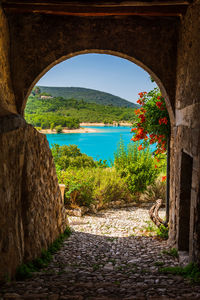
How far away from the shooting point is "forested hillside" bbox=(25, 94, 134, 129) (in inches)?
717

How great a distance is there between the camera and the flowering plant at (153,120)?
14.4 feet

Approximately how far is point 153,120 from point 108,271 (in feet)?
8.69

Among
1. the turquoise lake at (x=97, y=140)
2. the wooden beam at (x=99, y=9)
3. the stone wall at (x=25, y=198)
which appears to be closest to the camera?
the stone wall at (x=25, y=198)

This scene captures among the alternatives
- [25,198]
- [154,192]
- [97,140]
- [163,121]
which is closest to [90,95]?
[97,140]

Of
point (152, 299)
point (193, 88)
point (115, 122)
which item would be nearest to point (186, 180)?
point (193, 88)

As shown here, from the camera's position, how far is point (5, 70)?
365cm

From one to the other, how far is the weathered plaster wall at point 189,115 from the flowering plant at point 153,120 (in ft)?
2.14

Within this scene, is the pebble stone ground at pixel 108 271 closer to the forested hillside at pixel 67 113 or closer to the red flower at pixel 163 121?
the red flower at pixel 163 121

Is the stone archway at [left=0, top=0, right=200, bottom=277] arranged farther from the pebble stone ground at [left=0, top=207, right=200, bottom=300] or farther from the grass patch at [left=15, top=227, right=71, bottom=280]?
the pebble stone ground at [left=0, top=207, right=200, bottom=300]

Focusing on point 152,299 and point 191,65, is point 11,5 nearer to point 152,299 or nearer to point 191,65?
point 191,65

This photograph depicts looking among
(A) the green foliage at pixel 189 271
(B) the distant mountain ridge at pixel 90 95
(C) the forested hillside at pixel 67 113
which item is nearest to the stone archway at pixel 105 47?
(A) the green foliage at pixel 189 271

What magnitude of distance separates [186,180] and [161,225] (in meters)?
1.49

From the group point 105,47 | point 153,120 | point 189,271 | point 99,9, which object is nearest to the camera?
point 189,271

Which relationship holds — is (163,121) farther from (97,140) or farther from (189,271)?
(97,140)
